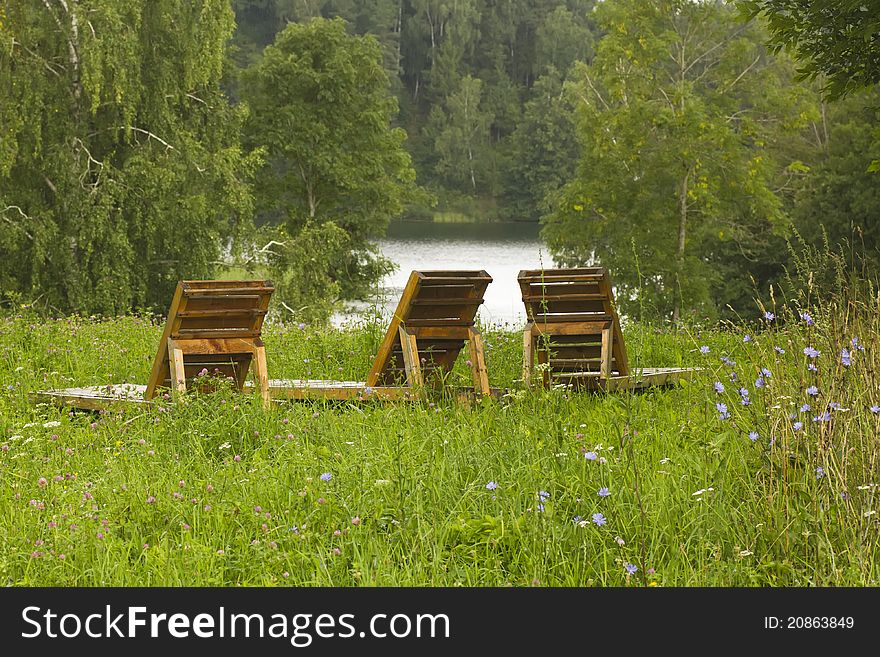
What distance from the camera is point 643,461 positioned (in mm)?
4828

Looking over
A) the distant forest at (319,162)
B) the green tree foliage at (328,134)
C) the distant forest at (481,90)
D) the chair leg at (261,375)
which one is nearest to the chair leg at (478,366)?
the chair leg at (261,375)

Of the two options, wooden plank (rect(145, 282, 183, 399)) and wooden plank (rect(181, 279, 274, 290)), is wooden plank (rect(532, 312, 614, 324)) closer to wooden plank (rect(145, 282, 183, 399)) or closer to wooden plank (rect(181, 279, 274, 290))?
wooden plank (rect(181, 279, 274, 290))

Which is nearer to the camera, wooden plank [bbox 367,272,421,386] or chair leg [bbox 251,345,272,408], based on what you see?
chair leg [bbox 251,345,272,408]

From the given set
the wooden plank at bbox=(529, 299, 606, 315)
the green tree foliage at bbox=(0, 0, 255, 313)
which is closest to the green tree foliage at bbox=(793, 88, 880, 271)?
the green tree foliage at bbox=(0, 0, 255, 313)

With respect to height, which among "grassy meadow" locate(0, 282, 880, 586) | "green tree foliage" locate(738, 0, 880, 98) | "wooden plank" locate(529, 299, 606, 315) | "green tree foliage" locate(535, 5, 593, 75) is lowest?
"grassy meadow" locate(0, 282, 880, 586)

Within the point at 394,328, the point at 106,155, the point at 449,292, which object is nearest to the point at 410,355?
the point at 394,328

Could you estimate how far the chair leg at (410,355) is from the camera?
6.61 meters

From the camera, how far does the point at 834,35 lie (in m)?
7.13

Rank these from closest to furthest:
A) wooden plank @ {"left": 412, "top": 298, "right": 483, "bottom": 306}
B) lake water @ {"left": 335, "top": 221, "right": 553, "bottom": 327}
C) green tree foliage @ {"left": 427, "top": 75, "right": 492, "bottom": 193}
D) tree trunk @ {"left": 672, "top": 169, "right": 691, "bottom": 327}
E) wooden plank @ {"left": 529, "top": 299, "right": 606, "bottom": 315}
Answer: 1. wooden plank @ {"left": 412, "top": 298, "right": 483, "bottom": 306}
2. wooden plank @ {"left": 529, "top": 299, "right": 606, "bottom": 315}
3. tree trunk @ {"left": 672, "top": 169, "right": 691, "bottom": 327}
4. lake water @ {"left": 335, "top": 221, "right": 553, "bottom": 327}
5. green tree foliage @ {"left": 427, "top": 75, "right": 492, "bottom": 193}

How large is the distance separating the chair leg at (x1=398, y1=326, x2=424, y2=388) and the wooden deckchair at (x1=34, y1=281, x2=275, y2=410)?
0.86 metres

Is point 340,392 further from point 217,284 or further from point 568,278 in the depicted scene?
point 568,278

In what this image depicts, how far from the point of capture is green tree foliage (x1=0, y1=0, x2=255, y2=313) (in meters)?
20.8

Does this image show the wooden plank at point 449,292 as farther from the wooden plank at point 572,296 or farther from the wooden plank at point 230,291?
the wooden plank at point 230,291

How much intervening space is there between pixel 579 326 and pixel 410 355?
1.13 meters
